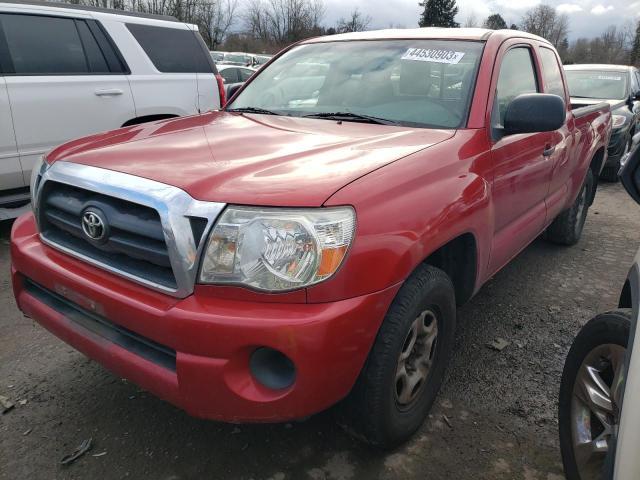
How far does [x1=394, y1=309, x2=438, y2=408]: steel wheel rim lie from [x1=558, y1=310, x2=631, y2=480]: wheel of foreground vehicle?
1.74 ft

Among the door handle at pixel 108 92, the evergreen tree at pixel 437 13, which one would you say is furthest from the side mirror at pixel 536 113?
the evergreen tree at pixel 437 13

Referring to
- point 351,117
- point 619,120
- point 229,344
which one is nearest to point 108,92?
point 351,117

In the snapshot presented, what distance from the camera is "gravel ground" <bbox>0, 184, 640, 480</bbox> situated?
2078mm

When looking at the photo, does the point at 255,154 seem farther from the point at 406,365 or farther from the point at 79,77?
the point at 79,77

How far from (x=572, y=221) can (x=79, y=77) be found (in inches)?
184

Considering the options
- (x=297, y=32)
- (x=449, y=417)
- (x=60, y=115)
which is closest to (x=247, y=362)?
(x=449, y=417)

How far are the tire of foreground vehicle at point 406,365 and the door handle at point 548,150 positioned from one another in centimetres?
149

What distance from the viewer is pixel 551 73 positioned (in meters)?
3.77

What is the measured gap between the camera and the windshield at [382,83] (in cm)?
263

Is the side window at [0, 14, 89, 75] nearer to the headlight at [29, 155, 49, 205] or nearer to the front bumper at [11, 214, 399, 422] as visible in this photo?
the headlight at [29, 155, 49, 205]

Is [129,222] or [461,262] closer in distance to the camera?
[129,222]

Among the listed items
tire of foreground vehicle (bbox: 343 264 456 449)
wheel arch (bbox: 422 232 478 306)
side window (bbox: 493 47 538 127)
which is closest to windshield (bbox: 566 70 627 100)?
side window (bbox: 493 47 538 127)

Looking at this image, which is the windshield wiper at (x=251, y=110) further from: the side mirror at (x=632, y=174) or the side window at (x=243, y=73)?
the side window at (x=243, y=73)

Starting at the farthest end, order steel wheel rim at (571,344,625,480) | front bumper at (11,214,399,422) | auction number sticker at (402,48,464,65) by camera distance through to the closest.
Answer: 1. auction number sticker at (402,48,464,65)
2. steel wheel rim at (571,344,625,480)
3. front bumper at (11,214,399,422)
